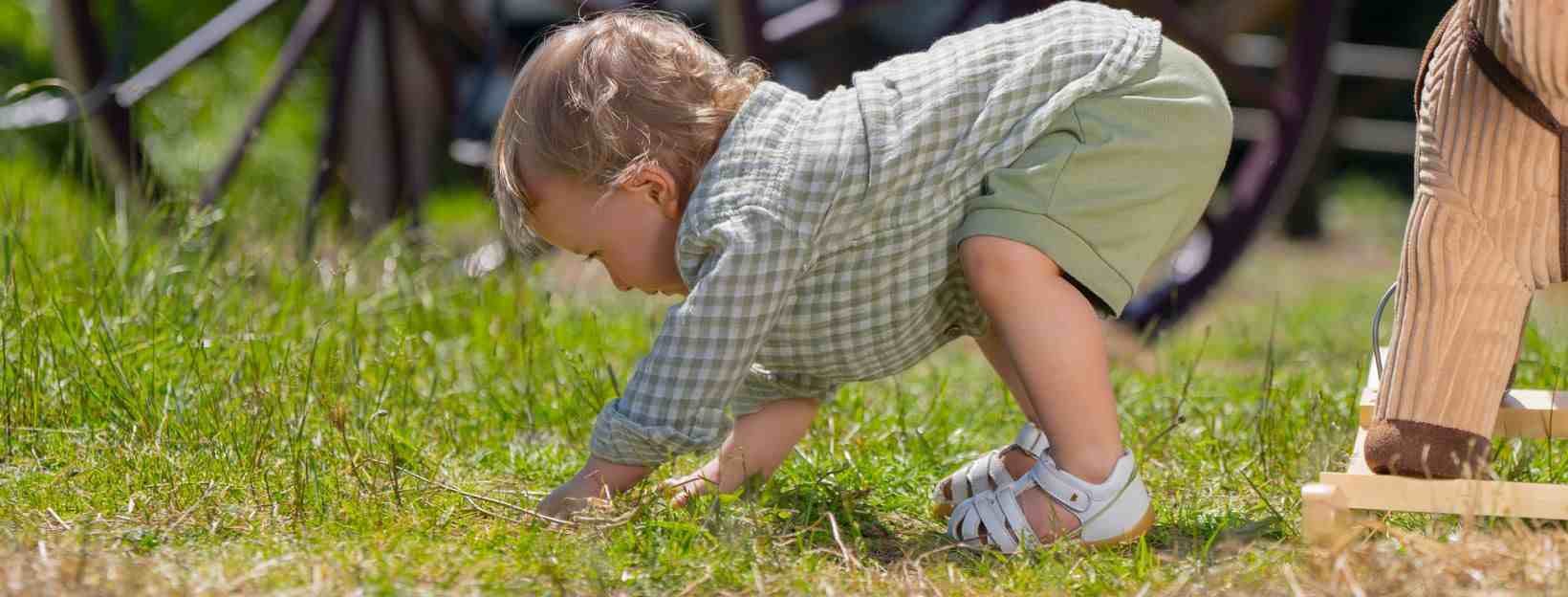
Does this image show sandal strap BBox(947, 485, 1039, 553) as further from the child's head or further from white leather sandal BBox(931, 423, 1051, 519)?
the child's head

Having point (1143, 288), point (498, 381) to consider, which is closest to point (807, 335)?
point (498, 381)

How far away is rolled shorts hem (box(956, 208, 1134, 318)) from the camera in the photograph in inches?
66.2

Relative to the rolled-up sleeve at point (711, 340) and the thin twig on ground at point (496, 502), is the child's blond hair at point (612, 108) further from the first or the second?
the thin twig on ground at point (496, 502)

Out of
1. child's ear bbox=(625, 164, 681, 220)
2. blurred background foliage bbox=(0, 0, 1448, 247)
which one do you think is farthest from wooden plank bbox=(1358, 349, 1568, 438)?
blurred background foliage bbox=(0, 0, 1448, 247)

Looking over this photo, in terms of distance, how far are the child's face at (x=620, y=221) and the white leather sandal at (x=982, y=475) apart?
0.40 m

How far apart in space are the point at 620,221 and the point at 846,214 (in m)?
0.25

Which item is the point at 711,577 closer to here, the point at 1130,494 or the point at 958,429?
the point at 1130,494

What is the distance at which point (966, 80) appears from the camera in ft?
5.74

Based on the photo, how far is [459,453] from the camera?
212cm

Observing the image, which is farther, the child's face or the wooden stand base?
the child's face

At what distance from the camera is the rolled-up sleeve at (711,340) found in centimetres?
163

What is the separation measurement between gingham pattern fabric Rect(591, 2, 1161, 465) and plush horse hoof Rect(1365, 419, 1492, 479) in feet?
1.52

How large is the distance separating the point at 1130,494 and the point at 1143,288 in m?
2.90

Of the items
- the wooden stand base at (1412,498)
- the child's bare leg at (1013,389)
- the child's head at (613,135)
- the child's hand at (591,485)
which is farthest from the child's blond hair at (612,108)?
the wooden stand base at (1412,498)
